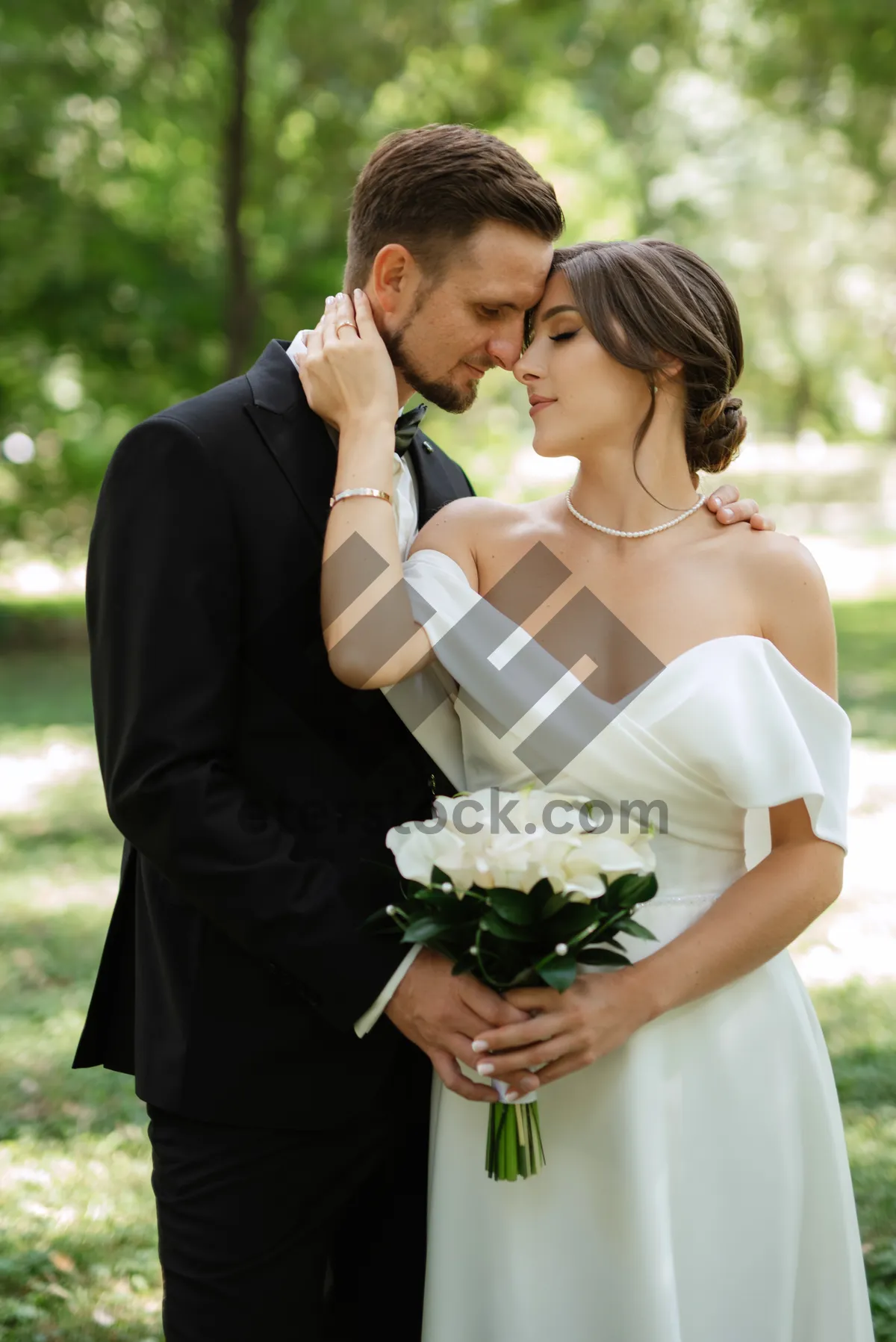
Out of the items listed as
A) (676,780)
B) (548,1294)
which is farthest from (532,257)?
(548,1294)

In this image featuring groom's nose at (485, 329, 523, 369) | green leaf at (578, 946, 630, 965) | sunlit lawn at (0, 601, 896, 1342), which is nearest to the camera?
green leaf at (578, 946, 630, 965)

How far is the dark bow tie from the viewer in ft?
9.64

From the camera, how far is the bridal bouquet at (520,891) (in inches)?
85.3

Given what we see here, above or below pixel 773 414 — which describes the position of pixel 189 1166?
below

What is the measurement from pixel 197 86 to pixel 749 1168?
454 inches

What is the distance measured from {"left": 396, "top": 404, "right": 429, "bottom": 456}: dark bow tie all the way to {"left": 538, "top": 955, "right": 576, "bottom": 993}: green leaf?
1.30 metres

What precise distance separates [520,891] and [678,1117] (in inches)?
29.0

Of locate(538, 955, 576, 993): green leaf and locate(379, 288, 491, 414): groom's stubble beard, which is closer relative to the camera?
locate(538, 955, 576, 993): green leaf

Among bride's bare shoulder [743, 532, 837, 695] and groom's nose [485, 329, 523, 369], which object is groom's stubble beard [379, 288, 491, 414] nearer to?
groom's nose [485, 329, 523, 369]

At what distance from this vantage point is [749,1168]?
2.61m

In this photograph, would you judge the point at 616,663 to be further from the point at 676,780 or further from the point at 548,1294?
the point at 548,1294

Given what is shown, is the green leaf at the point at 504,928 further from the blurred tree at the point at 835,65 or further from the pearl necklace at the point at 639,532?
the blurred tree at the point at 835,65

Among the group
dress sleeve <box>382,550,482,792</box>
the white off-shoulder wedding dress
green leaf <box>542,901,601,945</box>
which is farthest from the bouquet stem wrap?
dress sleeve <box>382,550,482,792</box>

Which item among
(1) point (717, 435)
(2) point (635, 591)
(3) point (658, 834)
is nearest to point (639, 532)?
(2) point (635, 591)
